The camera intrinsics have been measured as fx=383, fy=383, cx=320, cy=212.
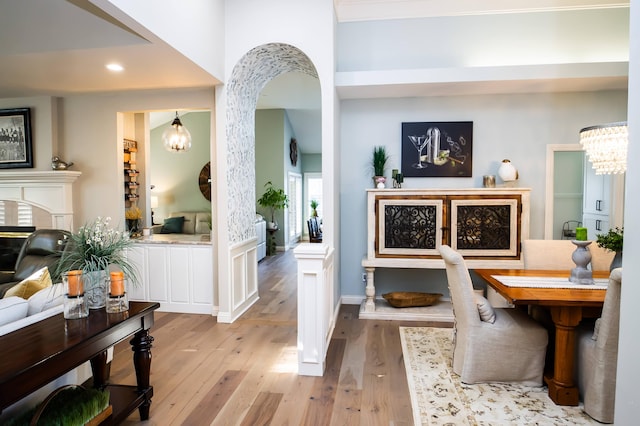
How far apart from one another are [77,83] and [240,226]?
2170 millimetres

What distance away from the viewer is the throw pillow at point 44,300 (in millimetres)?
2121

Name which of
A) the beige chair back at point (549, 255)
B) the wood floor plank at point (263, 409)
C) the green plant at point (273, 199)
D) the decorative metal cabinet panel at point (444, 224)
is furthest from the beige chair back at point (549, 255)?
the green plant at point (273, 199)

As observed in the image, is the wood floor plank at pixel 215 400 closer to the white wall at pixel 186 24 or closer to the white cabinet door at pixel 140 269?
the white cabinet door at pixel 140 269

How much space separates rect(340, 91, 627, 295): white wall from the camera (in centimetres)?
433

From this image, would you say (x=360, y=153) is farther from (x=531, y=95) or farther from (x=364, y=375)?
(x=364, y=375)

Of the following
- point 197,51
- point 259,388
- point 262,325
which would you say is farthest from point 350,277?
point 197,51

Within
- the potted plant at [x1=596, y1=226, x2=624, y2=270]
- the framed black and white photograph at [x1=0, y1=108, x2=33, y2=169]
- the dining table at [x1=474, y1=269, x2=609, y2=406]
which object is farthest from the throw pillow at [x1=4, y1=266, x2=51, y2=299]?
the potted plant at [x1=596, y1=226, x2=624, y2=270]

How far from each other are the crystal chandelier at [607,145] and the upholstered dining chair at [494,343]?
132 cm

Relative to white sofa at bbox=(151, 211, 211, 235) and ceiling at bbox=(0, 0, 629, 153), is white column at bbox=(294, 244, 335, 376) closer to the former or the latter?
ceiling at bbox=(0, 0, 629, 153)

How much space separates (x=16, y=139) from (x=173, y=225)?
154 inches

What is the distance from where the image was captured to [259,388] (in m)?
2.64

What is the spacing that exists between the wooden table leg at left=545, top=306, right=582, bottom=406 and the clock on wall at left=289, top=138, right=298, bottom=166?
7656 millimetres

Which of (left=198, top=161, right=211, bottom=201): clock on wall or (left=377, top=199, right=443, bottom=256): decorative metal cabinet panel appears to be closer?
(left=377, top=199, right=443, bottom=256): decorative metal cabinet panel

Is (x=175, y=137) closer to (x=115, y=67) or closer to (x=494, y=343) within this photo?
(x=115, y=67)
